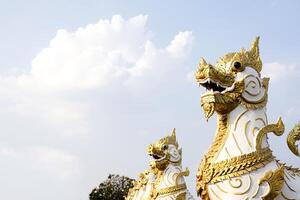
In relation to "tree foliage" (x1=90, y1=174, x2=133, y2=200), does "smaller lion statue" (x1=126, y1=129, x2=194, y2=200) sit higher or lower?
lower

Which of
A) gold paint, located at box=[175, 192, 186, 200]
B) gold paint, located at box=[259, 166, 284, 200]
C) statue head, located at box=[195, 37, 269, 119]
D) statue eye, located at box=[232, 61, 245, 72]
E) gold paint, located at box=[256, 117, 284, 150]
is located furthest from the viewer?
gold paint, located at box=[175, 192, 186, 200]

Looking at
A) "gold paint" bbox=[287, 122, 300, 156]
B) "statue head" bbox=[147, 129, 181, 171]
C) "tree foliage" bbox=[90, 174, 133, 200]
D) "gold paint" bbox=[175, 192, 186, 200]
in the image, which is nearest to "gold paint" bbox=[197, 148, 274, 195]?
"gold paint" bbox=[287, 122, 300, 156]

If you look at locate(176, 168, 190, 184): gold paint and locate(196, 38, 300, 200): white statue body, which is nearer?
locate(196, 38, 300, 200): white statue body

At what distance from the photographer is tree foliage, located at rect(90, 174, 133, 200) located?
26.5 m

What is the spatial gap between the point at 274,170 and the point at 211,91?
129cm

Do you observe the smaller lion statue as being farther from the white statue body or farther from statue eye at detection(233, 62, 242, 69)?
statue eye at detection(233, 62, 242, 69)

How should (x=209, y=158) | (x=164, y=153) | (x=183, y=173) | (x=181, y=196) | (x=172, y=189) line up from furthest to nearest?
(x=164, y=153) → (x=183, y=173) → (x=172, y=189) → (x=181, y=196) → (x=209, y=158)

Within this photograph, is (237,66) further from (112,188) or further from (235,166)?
(112,188)

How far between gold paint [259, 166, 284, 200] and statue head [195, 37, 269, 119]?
96 centimetres

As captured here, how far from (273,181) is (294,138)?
1004 mm

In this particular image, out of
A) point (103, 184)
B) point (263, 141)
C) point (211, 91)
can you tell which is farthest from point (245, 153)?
point (103, 184)

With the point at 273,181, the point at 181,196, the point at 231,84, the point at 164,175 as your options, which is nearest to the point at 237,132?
the point at 231,84

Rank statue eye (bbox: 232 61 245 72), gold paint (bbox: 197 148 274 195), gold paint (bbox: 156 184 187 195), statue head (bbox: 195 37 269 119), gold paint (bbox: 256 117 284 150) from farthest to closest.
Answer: gold paint (bbox: 156 184 187 195)
statue eye (bbox: 232 61 245 72)
statue head (bbox: 195 37 269 119)
gold paint (bbox: 256 117 284 150)
gold paint (bbox: 197 148 274 195)

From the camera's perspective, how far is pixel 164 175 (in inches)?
498
